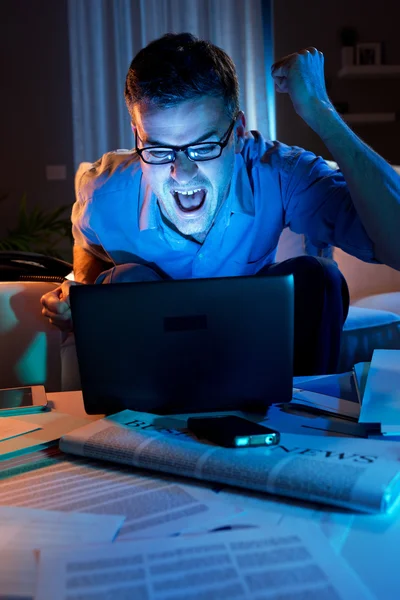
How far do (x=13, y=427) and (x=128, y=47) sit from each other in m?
3.43

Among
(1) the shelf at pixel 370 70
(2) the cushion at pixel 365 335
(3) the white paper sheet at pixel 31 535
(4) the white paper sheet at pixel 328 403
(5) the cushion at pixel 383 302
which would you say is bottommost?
(2) the cushion at pixel 365 335

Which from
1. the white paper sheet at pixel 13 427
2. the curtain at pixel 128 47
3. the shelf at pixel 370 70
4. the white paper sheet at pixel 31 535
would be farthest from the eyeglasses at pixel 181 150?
the shelf at pixel 370 70

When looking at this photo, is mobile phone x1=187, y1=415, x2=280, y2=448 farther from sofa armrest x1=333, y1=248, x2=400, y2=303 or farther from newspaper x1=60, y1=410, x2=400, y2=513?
sofa armrest x1=333, y1=248, x2=400, y2=303

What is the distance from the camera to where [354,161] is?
118 centimetres

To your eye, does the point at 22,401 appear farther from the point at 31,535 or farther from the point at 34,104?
the point at 34,104

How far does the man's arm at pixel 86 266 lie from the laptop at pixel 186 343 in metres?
0.76

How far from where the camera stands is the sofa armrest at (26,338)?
1475 millimetres

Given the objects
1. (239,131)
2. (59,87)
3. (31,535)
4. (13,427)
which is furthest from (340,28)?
(31,535)

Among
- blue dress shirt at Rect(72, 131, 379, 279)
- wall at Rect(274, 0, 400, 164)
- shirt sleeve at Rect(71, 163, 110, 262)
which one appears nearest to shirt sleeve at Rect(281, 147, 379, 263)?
blue dress shirt at Rect(72, 131, 379, 279)

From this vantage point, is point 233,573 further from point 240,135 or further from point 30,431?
point 240,135

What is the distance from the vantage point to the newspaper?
551mm

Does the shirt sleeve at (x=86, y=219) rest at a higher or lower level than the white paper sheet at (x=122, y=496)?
higher

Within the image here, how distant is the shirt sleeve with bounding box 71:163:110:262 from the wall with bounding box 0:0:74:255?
8.87 ft

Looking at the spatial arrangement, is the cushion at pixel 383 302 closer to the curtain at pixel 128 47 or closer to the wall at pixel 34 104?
the curtain at pixel 128 47
